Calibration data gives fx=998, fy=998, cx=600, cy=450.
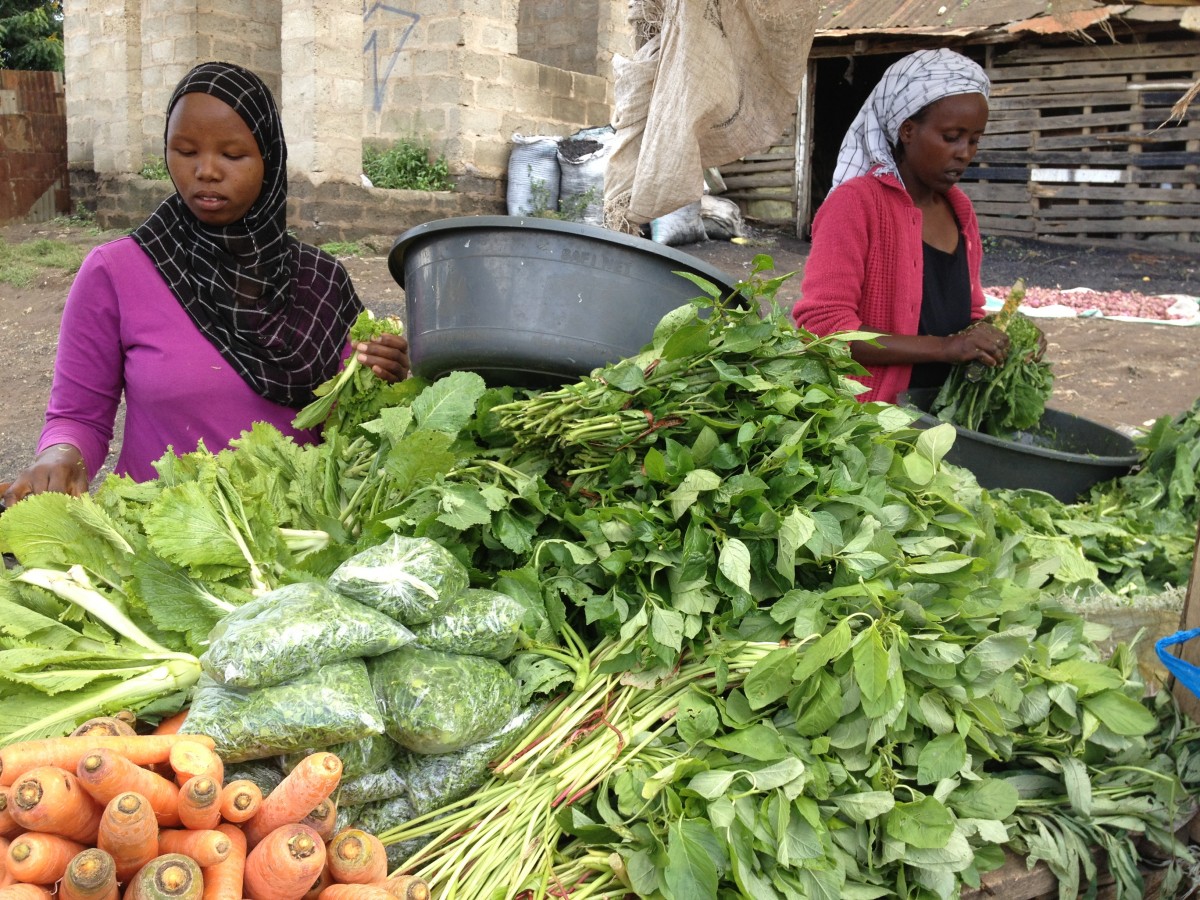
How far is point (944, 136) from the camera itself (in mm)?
2670

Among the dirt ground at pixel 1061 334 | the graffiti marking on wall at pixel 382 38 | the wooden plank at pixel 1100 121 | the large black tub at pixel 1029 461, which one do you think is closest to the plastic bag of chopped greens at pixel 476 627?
the large black tub at pixel 1029 461

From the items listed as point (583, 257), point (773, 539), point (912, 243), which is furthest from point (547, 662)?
point (912, 243)

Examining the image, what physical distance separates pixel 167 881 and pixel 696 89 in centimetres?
242

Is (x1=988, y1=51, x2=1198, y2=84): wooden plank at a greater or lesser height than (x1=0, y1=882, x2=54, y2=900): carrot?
greater

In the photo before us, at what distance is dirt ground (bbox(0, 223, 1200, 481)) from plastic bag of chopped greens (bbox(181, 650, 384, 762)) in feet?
16.2

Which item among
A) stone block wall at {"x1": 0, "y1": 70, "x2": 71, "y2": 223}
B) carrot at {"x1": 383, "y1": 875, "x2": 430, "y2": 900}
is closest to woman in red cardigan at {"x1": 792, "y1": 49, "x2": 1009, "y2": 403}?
carrot at {"x1": 383, "y1": 875, "x2": 430, "y2": 900}

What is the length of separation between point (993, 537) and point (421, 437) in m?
A: 1.07

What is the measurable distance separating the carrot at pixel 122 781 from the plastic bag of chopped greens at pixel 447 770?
332 millimetres

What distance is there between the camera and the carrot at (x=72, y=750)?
1.11 metres

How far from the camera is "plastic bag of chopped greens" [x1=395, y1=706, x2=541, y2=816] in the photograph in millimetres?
1388

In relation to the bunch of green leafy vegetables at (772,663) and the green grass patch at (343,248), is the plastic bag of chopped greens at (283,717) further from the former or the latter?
the green grass patch at (343,248)

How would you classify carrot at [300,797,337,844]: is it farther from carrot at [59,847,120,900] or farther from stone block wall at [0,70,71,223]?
stone block wall at [0,70,71,223]

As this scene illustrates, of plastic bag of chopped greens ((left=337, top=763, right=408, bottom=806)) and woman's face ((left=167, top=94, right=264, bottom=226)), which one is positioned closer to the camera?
plastic bag of chopped greens ((left=337, top=763, right=408, bottom=806))

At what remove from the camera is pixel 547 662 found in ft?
5.05
